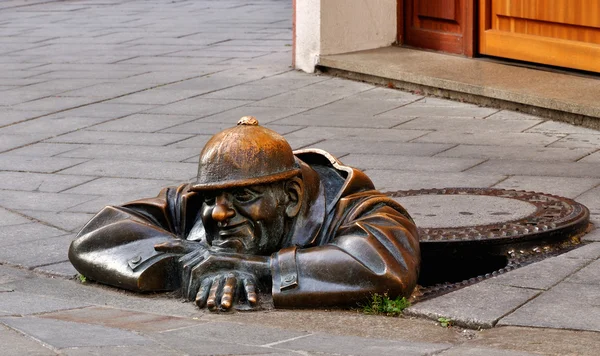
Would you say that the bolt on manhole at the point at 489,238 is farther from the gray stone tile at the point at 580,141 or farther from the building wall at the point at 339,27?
the building wall at the point at 339,27

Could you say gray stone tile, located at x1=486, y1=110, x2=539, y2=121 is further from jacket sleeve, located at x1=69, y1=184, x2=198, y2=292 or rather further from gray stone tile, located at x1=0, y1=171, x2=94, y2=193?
jacket sleeve, located at x1=69, y1=184, x2=198, y2=292

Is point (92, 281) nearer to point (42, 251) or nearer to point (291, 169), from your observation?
point (42, 251)

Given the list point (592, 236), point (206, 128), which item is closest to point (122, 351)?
point (592, 236)

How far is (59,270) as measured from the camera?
4777 mm

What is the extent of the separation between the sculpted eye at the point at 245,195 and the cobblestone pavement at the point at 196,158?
0.42 m

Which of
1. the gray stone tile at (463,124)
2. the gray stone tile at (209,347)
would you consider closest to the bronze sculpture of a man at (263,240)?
the gray stone tile at (209,347)

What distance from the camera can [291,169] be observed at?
4266 millimetres

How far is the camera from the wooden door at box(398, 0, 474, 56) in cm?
912

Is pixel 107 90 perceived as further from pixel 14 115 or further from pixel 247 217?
pixel 247 217

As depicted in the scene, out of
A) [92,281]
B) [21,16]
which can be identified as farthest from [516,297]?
[21,16]

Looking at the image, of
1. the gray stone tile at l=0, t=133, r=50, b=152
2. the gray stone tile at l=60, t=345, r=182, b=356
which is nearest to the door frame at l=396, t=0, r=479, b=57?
the gray stone tile at l=0, t=133, r=50, b=152

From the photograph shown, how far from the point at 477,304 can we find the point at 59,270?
172 cm

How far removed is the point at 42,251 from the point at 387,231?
5.36 feet

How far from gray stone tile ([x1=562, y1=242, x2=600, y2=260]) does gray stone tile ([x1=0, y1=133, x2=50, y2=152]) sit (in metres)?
3.94
